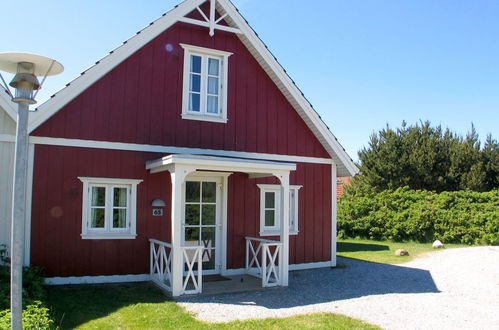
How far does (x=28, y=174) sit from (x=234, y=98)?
486 centimetres

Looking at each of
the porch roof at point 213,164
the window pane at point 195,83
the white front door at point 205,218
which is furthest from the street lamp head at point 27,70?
the window pane at point 195,83

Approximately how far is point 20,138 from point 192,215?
6427 millimetres

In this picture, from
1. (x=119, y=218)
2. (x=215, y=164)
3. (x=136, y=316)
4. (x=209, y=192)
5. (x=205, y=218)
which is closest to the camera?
A: (x=136, y=316)

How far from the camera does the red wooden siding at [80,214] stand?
913cm

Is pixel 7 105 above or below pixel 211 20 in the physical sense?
below

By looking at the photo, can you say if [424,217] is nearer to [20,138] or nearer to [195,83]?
[195,83]

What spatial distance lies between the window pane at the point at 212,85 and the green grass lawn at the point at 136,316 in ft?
16.0

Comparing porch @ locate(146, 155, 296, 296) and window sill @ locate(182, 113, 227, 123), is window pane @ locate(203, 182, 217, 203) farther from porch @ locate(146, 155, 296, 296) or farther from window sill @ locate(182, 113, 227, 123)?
window sill @ locate(182, 113, 227, 123)

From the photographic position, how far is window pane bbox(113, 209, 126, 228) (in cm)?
980

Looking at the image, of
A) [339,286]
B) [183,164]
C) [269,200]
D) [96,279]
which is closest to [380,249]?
[269,200]

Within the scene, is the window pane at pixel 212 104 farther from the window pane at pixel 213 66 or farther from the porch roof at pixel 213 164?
the porch roof at pixel 213 164

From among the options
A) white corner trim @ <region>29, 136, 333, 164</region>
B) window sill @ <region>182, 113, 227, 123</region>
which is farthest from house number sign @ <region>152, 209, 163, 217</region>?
window sill @ <region>182, 113, 227, 123</region>

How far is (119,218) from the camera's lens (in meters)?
9.84

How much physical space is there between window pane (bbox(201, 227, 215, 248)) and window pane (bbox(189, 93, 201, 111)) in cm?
281
